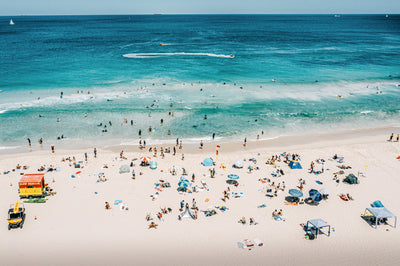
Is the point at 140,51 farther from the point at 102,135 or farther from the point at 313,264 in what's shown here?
Result: the point at 313,264

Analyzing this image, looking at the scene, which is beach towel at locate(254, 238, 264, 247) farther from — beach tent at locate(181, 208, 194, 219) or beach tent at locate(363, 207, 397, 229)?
→ beach tent at locate(363, 207, 397, 229)

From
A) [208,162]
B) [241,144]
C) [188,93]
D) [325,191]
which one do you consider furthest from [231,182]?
[188,93]

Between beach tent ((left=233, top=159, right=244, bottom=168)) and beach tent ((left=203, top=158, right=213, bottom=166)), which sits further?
beach tent ((left=203, top=158, right=213, bottom=166))

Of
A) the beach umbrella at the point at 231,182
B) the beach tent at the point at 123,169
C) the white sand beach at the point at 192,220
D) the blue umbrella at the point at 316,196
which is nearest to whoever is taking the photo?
the white sand beach at the point at 192,220

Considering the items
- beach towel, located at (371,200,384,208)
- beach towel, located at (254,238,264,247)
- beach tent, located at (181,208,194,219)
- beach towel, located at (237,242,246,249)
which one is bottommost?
beach towel, located at (237,242,246,249)

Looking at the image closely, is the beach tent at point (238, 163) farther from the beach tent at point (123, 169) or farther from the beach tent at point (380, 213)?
the beach tent at point (380, 213)

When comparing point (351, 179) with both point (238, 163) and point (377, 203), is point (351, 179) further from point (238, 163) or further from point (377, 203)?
point (238, 163)

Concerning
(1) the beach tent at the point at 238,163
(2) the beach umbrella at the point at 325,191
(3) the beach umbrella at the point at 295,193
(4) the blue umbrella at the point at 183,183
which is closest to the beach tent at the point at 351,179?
(2) the beach umbrella at the point at 325,191

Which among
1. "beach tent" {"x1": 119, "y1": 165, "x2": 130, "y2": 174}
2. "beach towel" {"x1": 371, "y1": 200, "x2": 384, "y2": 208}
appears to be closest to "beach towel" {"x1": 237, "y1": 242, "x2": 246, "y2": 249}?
"beach towel" {"x1": 371, "y1": 200, "x2": 384, "y2": 208}
